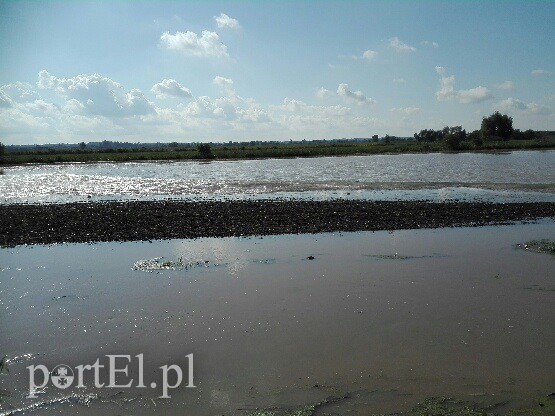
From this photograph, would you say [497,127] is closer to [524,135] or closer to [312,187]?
[524,135]

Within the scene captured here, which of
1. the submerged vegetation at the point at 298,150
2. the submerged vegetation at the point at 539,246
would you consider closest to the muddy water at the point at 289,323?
the submerged vegetation at the point at 539,246

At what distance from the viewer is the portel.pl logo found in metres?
7.27

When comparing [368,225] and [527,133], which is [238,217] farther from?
[527,133]

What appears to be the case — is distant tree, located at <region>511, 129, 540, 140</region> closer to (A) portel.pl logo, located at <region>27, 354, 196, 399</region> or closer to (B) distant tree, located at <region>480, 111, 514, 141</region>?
(B) distant tree, located at <region>480, 111, 514, 141</region>

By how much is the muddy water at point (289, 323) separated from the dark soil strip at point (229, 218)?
10.0 ft

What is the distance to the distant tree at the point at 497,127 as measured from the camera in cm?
12550

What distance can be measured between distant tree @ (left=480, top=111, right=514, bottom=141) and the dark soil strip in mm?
111310

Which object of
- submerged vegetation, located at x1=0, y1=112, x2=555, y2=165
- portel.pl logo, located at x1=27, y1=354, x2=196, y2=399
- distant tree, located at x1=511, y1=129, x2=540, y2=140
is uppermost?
distant tree, located at x1=511, y1=129, x2=540, y2=140

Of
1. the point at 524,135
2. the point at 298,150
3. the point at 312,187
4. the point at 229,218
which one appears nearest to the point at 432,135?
→ the point at 524,135

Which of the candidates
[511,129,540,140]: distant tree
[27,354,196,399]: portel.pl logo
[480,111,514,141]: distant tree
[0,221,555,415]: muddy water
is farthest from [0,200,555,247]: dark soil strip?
[511,129,540,140]: distant tree

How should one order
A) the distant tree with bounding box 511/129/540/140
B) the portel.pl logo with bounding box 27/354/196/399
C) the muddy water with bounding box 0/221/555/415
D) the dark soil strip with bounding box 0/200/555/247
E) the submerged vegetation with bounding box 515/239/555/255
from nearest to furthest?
the muddy water with bounding box 0/221/555/415, the portel.pl logo with bounding box 27/354/196/399, the submerged vegetation with bounding box 515/239/555/255, the dark soil strip with bounding box 0/200/555/247, the distant tree with bounding box 511/129/540/140

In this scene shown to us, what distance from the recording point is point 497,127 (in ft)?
415

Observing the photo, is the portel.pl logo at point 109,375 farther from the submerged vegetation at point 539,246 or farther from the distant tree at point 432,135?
the distant tree at point 432,135

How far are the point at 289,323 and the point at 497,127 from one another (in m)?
133
